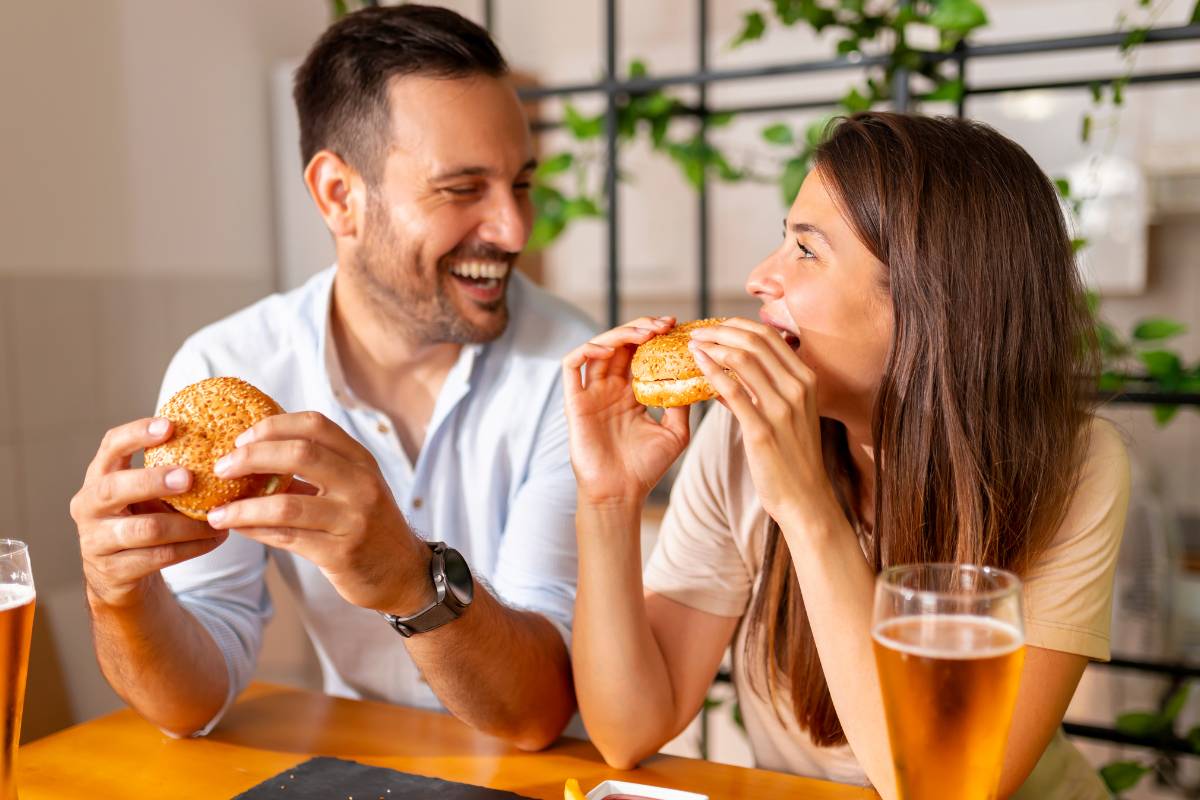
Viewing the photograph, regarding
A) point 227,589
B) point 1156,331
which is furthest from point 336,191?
point 1156,331

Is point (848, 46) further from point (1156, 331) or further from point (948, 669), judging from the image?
point (948, 669)

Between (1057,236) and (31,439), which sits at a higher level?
(1057,236)

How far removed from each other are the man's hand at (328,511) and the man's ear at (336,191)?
777 millimetres

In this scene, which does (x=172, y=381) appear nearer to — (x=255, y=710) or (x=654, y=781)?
(x=255, y=710)

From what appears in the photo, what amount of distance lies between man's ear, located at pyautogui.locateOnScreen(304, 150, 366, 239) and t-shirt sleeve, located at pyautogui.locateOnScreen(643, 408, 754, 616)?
2.31ft

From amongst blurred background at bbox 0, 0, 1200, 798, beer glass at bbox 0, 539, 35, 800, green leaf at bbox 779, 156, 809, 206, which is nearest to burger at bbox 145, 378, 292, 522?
beer glass at bbox 0, 539, 35, 800

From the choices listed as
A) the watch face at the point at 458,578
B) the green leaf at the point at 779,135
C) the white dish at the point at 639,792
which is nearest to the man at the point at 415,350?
the watch face at the point at 458,578

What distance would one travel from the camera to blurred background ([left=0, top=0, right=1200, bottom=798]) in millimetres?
2414

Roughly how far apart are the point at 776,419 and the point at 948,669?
0.42 meters

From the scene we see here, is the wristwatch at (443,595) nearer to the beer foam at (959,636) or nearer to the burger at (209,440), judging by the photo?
the burger at (209,440)

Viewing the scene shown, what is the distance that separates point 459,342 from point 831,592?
2.66 feet

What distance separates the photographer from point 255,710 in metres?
1.45

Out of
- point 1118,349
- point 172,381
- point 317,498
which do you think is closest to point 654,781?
point 317,498

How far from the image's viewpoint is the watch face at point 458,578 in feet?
4.07
